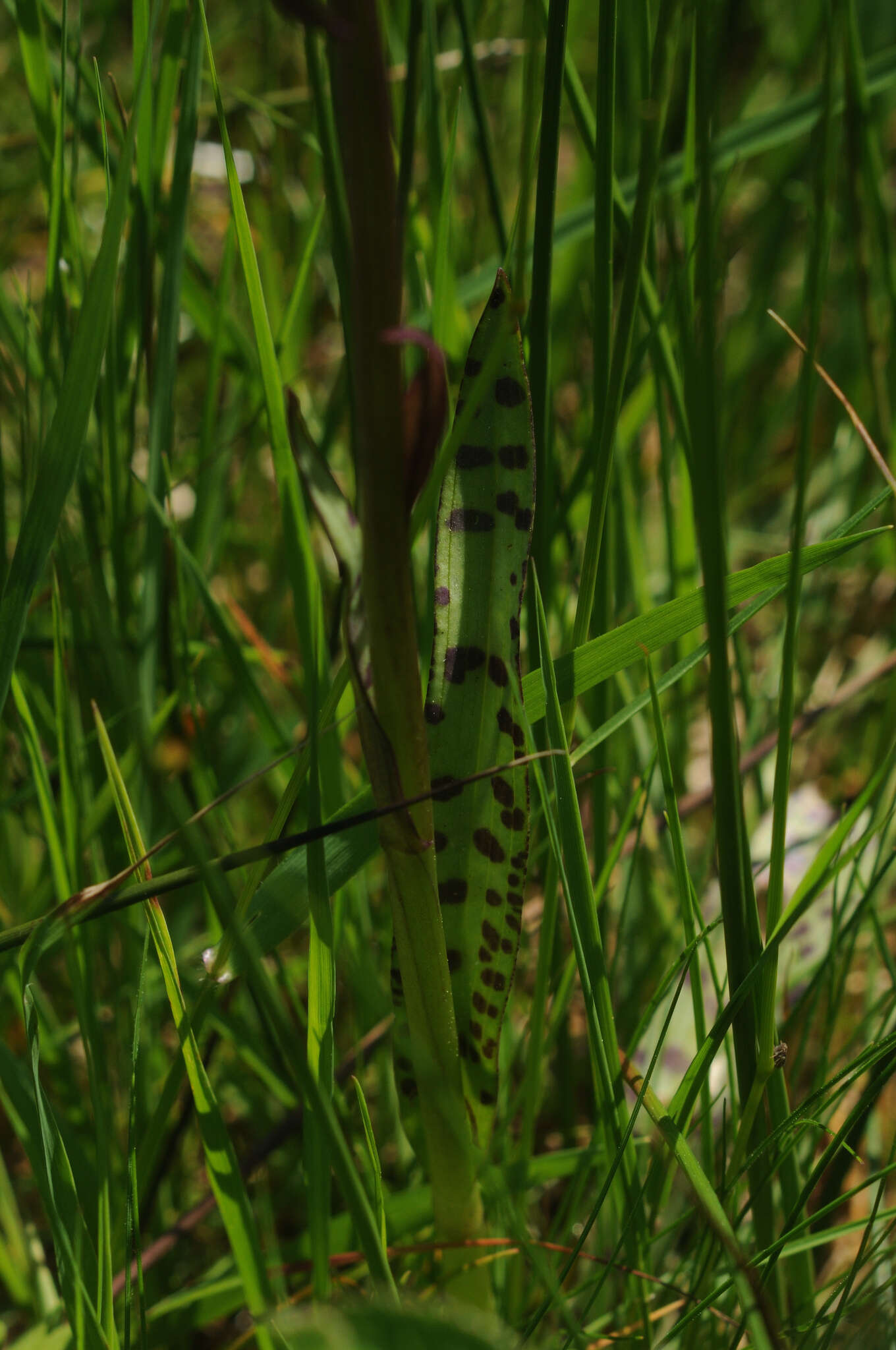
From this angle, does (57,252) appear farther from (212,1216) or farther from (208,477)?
(212,1216)

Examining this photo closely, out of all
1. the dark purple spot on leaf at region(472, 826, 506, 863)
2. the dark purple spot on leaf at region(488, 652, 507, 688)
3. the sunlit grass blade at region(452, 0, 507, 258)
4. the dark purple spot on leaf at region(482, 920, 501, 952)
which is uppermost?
the sunlit grass blade at region(452, 0, 507, 258)

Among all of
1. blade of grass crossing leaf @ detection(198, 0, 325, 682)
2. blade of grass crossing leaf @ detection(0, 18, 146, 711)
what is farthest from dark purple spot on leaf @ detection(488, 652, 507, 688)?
blade of grass crossing leaf @ detection(0, 18, 146, 711)

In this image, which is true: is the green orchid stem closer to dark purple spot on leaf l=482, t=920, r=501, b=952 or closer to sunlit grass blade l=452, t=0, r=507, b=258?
dark purple spot on leaf l=482, t=920, r=501, b=952

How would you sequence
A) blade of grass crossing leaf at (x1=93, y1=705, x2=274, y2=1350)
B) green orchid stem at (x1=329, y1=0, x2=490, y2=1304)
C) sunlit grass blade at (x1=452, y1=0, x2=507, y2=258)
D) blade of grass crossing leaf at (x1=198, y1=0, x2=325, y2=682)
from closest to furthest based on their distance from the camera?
1. green orchid stem at (x1=329, y1=0, x2=490, y2=1304)
2. blade of grass crossing leaf at (x1=93, y1=705, x2=274, y2=1350)
3. blade of grass crossing leaf at (x1=198, y1=0, x2=325, y2=682)
4. sunlit grass blade at (x1=452, y1=0, x2=507, y2=258)

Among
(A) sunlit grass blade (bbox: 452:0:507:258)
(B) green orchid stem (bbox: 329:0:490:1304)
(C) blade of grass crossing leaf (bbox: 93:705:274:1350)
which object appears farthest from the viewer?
(A) sunlit grass blade (bbox: 452:0:507:258)

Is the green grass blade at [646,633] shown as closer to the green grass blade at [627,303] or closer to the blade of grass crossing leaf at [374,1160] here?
the green grass blade at [627,303]

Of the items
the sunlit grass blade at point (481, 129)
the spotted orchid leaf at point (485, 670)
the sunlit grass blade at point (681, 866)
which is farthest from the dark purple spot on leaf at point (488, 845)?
the sunlit grass blade at point (481, 129)
